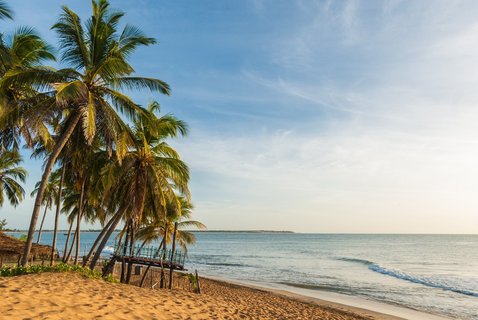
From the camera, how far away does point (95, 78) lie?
1249 centimetres

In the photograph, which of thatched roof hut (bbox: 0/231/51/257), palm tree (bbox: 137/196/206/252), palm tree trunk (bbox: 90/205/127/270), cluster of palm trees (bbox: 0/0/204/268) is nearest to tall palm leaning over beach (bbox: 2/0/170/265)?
cluster of palm trees (bbox: 0/0/204/268)

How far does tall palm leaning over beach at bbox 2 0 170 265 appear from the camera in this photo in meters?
11.8

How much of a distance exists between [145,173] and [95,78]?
4.71m

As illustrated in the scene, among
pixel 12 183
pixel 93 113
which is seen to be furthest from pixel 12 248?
pixel 93 113

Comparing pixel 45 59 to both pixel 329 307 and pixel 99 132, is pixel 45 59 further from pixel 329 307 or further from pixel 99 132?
pixel 329 307

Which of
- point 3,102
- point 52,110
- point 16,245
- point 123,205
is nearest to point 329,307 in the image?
point 123,205

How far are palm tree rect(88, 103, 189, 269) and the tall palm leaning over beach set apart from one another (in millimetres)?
1644

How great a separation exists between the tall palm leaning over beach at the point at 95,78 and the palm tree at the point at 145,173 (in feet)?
5.39

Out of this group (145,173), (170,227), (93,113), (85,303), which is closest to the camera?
(85,303)

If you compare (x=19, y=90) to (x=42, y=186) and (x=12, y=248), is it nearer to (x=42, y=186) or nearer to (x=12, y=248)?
(x=42, y=186)

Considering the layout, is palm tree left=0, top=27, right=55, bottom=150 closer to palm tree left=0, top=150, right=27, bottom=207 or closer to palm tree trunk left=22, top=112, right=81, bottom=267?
palm tree trunk left=22, top=112, right=81, bottom=267

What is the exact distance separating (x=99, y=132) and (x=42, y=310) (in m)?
8.48

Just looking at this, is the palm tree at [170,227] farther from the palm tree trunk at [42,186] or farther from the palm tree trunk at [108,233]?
the palm tree trunk at [42,186]

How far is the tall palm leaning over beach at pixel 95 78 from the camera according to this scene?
38.7 ft
